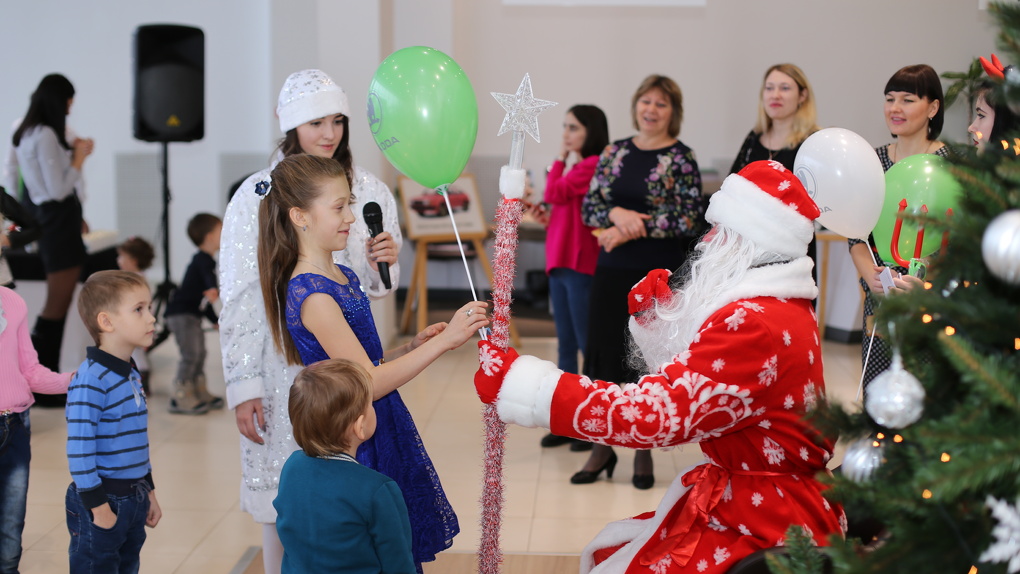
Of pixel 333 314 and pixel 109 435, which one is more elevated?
pixel 333 314

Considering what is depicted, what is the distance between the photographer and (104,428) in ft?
7.43

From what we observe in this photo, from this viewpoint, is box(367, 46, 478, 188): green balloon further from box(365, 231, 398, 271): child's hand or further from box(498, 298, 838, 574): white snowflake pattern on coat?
box(498, 298, 838, 574): white snowflake pattern on coat

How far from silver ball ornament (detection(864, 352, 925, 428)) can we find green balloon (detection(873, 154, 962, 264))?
4.61 ft

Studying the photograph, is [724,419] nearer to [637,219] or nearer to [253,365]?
[253,365]

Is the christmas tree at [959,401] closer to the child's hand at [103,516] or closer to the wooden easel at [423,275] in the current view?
the child's hand at [103,516]

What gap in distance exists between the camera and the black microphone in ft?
7.81

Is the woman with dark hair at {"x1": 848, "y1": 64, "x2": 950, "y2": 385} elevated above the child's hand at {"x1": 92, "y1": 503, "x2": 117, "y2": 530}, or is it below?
above

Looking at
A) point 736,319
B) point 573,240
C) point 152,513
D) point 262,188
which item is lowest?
point 152,513

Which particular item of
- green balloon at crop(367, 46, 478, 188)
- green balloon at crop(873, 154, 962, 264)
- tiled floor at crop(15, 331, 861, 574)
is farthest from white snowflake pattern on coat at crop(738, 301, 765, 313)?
tiled floor at crop(15, 331, 861, 574)

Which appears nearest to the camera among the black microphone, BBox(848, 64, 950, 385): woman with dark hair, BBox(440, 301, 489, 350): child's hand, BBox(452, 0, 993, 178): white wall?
BBox(440, 301, 489, 350): child's hand

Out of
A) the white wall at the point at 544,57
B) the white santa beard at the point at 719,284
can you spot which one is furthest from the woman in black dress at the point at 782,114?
the white wall at the point at 544,57

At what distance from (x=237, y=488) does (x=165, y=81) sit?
2823 mm

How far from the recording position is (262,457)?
2400 mm

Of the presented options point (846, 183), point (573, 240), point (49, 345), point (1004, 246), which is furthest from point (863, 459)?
point (49, 345)
